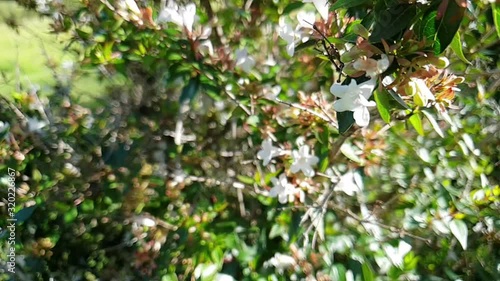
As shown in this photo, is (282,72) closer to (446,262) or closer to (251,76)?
(251,76)

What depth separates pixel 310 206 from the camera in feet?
5.15

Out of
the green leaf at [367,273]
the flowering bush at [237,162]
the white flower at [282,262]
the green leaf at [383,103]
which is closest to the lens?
the green leaf at [383,103]

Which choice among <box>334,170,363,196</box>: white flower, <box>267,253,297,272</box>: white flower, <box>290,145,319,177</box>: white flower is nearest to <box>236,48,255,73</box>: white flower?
<box>290,145,319,177</box>: white flower

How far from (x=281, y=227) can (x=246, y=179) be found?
0.19 metres

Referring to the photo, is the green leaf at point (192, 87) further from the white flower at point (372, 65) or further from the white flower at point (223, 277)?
the white flower at point (372, 65)

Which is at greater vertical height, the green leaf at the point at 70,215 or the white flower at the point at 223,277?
the white flower at the point at 223,277

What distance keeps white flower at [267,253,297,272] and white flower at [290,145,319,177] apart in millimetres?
297

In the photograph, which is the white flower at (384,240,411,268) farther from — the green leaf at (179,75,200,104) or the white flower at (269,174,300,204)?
the green leaf at (179,75,200,104)

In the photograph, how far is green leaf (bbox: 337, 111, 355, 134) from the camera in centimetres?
98

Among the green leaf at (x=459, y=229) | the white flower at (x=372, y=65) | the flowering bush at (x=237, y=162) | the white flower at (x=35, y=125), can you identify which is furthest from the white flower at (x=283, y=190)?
the white flower at (x=35, y=125)

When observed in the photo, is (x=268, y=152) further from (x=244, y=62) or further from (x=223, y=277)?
(x=223, y=277)

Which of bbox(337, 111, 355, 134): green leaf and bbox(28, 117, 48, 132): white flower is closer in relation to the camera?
bbox(337, 111, 355, 134): green leaf

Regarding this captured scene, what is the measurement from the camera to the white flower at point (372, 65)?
88 centimetres

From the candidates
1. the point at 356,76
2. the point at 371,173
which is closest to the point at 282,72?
the point at 371,173
